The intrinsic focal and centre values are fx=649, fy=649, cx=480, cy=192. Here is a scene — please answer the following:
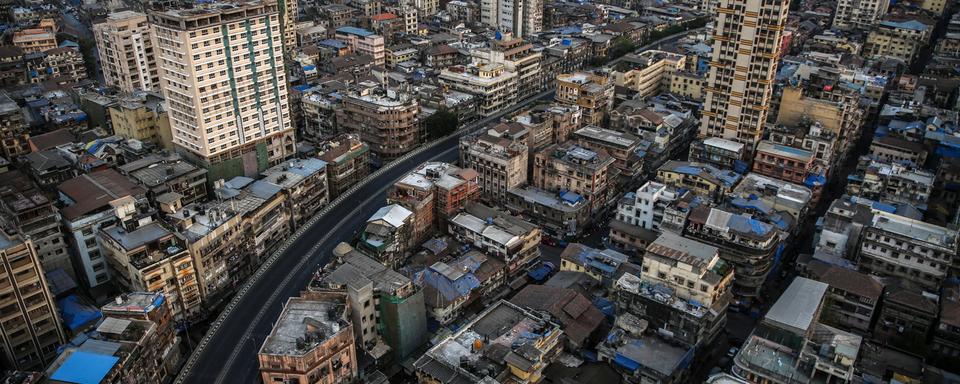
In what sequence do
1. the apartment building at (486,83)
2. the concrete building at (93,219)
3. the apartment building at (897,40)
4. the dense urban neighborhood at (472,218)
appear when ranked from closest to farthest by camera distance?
the dense urban neighborhood at (472,218), the concrete building at (93,219), the apartment building at (486,83), the apartment building at (897,40)

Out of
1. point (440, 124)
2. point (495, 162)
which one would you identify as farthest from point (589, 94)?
point (495, 162)

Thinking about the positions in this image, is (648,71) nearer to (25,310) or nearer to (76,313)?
(76,313)

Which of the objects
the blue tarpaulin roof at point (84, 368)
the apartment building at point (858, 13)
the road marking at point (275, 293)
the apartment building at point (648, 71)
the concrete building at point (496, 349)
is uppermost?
the apartment building at point (858, 13)

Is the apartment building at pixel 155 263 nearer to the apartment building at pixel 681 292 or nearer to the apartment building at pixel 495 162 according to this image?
the apartment building at pixel 495 162

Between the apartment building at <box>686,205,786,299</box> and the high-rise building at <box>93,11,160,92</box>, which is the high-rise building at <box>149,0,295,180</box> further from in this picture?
the apartment building at <box>686,205,786,299</box>

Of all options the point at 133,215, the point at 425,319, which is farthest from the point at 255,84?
the point at 425,319

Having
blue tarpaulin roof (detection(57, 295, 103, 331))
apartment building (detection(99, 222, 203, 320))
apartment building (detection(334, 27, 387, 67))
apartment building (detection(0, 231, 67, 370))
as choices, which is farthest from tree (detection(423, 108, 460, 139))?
apartment building (detection(0, 231, 67, 370))

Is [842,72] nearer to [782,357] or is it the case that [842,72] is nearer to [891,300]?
[891,300]

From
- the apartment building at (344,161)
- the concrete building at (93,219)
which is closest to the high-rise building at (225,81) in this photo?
the apartment building at (344,161)
